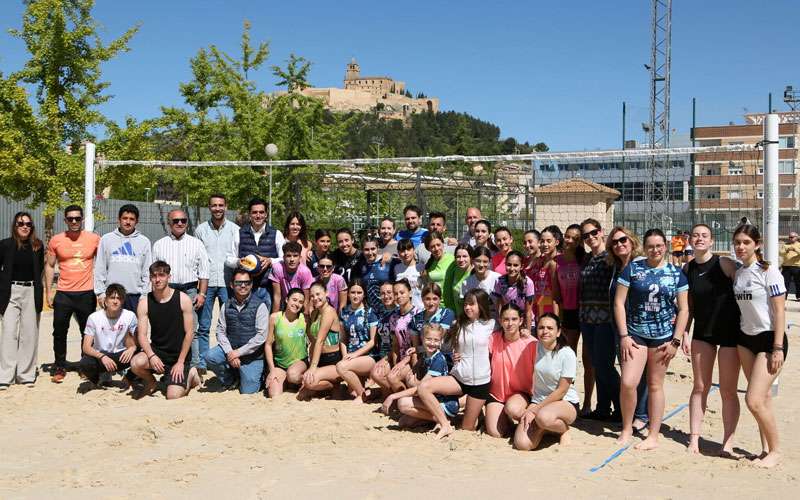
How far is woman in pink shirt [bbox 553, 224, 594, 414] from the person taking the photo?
5.52m

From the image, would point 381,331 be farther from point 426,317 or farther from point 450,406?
point 450,406

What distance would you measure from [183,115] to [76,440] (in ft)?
45.8

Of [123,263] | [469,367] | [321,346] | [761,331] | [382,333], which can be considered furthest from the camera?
[123,263]

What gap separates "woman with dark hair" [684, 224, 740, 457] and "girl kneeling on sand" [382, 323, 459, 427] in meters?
1.57

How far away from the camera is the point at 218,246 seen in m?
6.94

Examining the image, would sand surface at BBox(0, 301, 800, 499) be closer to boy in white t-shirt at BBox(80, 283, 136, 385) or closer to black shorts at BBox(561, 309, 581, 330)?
boy in white t-shirt at BBox(80, 283, 136, 385)

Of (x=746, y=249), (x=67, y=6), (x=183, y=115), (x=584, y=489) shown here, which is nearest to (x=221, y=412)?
(x=584, y=489)

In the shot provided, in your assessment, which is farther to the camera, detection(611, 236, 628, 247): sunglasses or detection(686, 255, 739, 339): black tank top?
detection(611, 236, 628, 247): sunglasses

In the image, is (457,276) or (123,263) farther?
(123,263)

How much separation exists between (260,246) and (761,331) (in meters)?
4.10

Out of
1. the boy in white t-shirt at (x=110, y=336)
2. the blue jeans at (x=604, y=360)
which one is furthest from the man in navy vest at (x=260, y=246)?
the blue jeans at (x=604, y=360)

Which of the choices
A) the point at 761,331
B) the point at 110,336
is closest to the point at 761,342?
the point at 761,331

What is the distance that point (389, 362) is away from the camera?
232 inches

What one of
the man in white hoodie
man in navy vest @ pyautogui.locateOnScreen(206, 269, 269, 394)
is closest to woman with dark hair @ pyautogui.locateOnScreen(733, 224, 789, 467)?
Result: man in navy vest @ pyautogui.locateOnScreen(206, 269, 269, 394)
